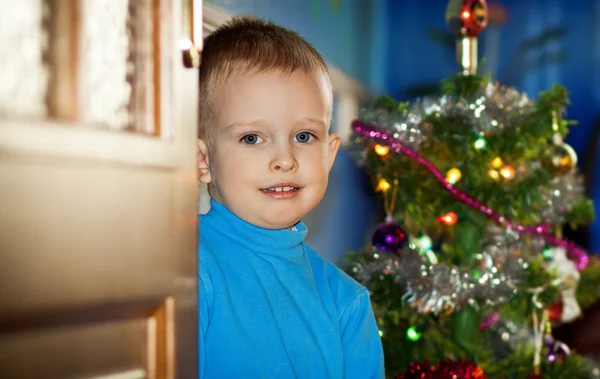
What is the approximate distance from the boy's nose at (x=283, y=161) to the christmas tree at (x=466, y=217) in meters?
0.62

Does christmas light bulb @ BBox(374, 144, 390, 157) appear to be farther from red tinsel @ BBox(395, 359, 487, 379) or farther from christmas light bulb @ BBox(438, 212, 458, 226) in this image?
red tinsel @ BBox(395, 359, 487, 379)

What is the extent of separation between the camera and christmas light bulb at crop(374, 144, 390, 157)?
5.63 feet

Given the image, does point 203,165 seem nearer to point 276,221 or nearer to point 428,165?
point 276,221

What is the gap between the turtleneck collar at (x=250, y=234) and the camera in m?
1.16

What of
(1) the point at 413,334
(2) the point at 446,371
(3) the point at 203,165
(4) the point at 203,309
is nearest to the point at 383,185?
(1) the point at 413,334

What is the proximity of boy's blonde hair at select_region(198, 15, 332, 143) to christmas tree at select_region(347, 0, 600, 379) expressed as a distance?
57cm

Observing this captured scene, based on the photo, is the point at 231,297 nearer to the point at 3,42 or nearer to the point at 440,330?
the point at 3,42

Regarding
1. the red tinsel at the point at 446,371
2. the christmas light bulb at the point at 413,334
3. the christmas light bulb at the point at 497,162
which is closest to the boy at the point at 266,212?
Result: the red tinsel at the point at 446,371

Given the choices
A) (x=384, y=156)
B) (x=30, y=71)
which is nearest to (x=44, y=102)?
(x=30, y=71)

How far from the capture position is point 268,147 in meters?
1.13

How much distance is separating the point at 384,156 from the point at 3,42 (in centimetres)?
114

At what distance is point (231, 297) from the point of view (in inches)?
43.3

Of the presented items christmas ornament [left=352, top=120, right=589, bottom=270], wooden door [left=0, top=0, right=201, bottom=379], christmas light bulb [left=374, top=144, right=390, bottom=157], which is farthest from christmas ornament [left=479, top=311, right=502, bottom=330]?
wooden door [left=0, top=0, right=201, bottom=379]

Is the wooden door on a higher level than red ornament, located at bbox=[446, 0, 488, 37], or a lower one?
lower
